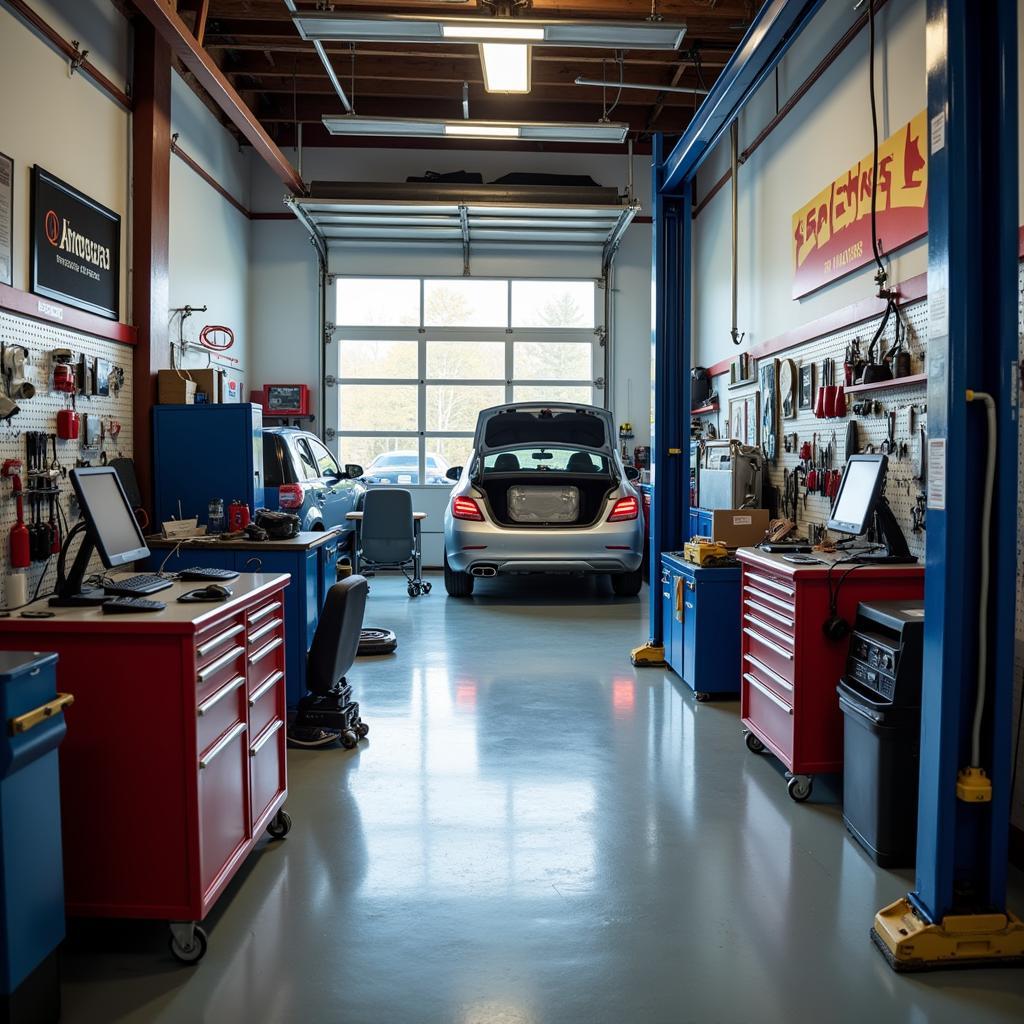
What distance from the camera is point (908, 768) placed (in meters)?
2.63

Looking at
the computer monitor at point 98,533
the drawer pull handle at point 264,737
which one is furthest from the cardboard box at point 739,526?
the computer monitor at point 98,533

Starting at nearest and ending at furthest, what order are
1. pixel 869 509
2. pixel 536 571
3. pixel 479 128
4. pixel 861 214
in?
1. pixel 869 509
2. pixel 861 214
3. pixel 536 571
4. pixel 479 128

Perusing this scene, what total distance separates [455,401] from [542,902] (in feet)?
25.6

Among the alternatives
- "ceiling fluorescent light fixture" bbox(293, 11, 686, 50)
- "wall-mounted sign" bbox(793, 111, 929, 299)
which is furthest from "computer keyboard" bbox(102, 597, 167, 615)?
"ceiling fluorescent light fixture" bbox(293, 11, 686, 50)

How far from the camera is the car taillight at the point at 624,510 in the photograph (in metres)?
6.82

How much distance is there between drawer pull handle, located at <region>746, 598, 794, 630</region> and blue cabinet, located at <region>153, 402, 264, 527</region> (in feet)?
8.60

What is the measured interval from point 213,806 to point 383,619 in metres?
4.38

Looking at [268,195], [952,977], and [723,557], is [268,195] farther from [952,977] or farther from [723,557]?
[952,977]

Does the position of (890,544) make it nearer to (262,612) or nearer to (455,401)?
(262,612)

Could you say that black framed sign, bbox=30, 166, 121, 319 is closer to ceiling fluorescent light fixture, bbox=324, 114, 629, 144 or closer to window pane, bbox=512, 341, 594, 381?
ceiling fluorescent light fixture, bbox=324, 114, 629, 144

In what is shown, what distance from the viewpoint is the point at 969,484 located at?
2.15m

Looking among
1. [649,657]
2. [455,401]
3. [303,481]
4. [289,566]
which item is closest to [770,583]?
[649,657]

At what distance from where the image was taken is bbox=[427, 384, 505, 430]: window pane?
979 centimetres

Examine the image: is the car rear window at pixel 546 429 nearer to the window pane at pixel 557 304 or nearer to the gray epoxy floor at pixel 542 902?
the window pane at pixel 557 304
